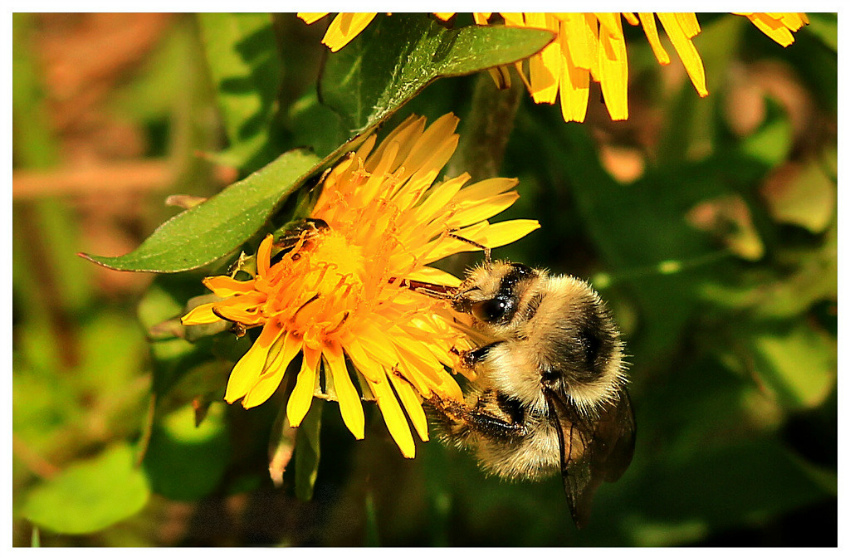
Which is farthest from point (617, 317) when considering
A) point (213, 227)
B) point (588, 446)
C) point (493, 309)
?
point (213, 227)

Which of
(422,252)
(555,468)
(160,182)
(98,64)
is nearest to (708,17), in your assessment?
(422,252)

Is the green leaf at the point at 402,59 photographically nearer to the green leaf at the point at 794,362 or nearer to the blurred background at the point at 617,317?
the blurred background at the point at 617,317

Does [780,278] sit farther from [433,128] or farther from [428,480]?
[433,128]

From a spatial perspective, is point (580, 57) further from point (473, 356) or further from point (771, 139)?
point (771, 139)

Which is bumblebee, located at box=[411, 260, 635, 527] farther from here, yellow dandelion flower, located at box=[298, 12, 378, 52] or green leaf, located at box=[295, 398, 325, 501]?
yellow dandelion flower, located at box=[298, 12, 378, 52]

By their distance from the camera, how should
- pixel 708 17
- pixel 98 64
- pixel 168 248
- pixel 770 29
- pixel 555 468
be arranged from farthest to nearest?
pixel 98 64 < pixel 708 17 < pixel 555 468 < pixel 770 29 < pixel 168 248

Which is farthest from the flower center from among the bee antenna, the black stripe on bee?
the black stripe on bee
